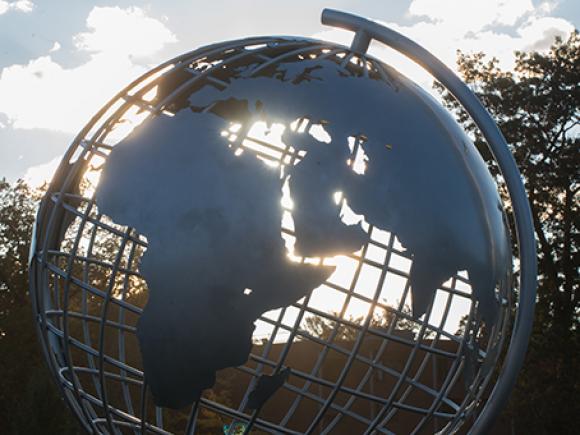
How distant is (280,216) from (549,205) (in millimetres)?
16025

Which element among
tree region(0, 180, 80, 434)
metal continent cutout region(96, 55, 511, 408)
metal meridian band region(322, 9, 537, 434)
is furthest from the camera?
tree region(0, 180, 80, 434)

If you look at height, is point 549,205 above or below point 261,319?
above

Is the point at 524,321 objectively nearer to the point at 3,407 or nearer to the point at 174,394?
the point at 174,394

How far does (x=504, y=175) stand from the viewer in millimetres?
2793

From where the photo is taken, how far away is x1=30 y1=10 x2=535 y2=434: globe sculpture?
2.18 m

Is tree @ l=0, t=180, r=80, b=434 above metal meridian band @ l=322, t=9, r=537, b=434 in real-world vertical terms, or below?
below

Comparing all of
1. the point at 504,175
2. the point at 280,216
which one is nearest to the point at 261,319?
the point at 280,216

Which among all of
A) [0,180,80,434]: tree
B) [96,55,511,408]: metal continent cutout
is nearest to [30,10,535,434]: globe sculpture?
[96,55,511,408]: metal continent cutout

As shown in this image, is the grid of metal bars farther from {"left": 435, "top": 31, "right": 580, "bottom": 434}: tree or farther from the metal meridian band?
{"left": 435, "top": 31, "right": 580, "bottom": 434}: tree

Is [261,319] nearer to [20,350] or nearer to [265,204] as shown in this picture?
[265,204]

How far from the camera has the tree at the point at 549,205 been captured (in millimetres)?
14719

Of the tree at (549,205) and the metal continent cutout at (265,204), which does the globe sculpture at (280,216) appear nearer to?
the metal continent cutout at (265,204)

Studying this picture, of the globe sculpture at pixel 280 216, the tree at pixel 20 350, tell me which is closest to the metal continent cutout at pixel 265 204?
the globe sculpture at pixel 280 216

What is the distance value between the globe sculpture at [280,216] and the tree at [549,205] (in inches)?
508
